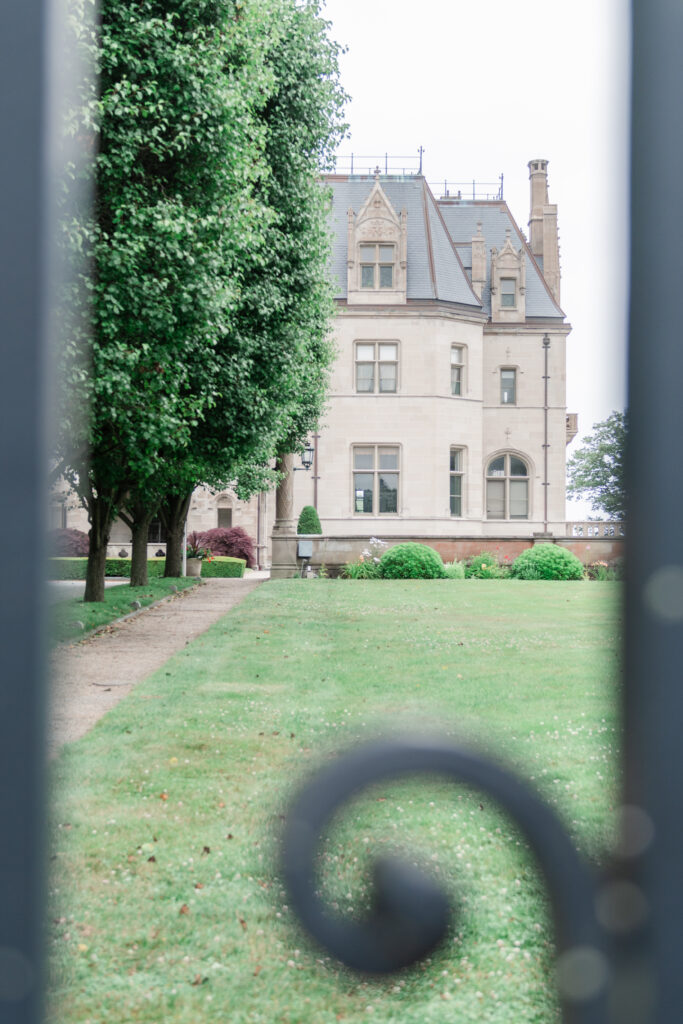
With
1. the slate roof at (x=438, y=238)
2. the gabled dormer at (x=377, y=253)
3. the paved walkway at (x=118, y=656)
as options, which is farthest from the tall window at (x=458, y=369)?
the paved walkway at (x=118, y=656)

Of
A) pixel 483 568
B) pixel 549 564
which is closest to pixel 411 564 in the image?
pixel 483 568

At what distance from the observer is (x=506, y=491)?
32.7 m

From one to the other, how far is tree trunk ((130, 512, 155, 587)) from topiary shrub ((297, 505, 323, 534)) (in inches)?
308

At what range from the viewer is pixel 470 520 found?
3138 centimetres

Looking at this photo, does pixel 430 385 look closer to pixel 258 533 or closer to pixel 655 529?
pixel 258 533

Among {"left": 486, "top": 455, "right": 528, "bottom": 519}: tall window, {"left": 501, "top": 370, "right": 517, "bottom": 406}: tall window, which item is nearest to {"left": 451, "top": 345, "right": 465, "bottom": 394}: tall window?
{"left": 501, "top": 370, "right": 517, "bottom": 406}: tall window

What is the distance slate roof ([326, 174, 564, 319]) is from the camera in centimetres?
3122

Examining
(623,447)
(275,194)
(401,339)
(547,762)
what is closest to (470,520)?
(401,339)

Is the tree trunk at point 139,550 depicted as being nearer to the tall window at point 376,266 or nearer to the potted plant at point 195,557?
the potted plant at point 195,557

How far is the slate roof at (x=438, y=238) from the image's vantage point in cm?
3122

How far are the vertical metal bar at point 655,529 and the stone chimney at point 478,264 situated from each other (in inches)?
1330

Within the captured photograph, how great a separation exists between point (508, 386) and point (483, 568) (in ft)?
43.8

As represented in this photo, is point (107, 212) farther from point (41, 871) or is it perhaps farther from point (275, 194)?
point (41, 871)

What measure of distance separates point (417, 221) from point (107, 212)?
23888mm
